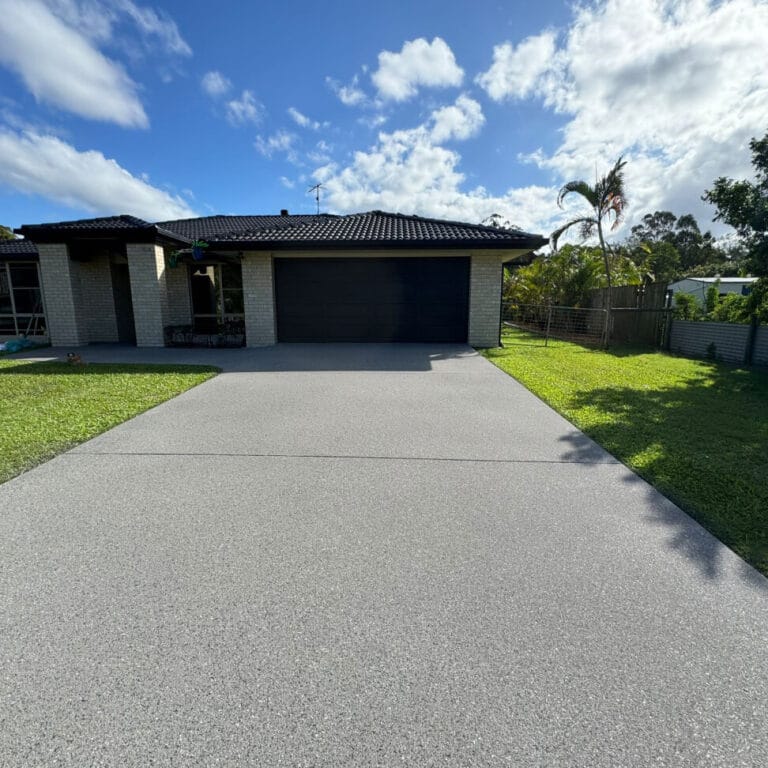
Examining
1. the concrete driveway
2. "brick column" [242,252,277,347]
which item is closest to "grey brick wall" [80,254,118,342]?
"brick column" [242,252,277,347]

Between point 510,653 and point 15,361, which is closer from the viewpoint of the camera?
point 510,653

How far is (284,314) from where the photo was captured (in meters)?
13.1

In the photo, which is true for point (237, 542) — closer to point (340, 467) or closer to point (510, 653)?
point (340, 467)

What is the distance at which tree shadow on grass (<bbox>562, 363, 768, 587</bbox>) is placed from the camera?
286 centimetres

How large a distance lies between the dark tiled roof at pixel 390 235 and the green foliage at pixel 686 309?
522 cm

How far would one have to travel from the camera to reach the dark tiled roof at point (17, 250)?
13.9 meters

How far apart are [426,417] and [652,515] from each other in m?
2.90

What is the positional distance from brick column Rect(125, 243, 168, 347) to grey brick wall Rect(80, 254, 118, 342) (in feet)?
6.06

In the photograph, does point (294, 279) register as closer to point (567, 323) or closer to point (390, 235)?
point (390, 235)

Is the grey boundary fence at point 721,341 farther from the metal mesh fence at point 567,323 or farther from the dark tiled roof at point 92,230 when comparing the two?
the dark tiled roof at point 92,230

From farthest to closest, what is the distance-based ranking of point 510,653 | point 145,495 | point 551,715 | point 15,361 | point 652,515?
point 15,361
point 145,495
point 652,515
point 510,653
point 551,715

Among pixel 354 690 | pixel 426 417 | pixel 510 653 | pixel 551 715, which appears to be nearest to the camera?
pixel 551 715

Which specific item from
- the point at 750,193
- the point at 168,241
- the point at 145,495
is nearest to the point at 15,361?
the point at 168,241

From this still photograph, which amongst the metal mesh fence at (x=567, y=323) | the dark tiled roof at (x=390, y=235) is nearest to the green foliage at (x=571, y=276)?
the metal mesh fence at (x=567, y=323)
